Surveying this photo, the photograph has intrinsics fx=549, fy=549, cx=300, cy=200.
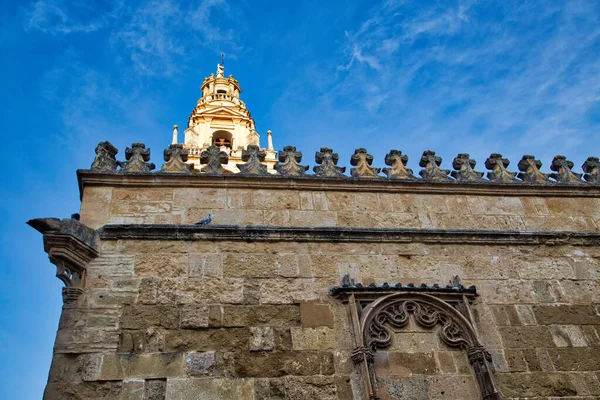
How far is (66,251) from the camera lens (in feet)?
18.4

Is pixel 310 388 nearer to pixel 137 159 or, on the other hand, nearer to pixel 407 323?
pixel 407 323

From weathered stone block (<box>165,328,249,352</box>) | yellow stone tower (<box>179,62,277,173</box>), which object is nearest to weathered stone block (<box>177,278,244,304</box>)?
weathered stone block (<box>165,328,249,352</box>)

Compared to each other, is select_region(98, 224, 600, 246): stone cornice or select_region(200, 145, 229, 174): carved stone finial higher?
select_region(200, 145, 229, 174): carved stone finial

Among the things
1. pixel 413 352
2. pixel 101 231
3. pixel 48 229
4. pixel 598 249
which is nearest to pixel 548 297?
pixel 598 249

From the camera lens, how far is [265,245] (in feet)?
20.5

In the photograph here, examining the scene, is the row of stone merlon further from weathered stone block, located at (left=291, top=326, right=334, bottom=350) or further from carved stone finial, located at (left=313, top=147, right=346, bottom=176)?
weathered stone block, located at (left=291, top=326, right=334, bottom=350)

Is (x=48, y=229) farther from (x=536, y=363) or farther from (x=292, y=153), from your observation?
(x=536, y=363)

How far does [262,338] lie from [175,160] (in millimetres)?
2715

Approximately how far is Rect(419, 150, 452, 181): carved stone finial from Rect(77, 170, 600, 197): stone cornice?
176mm

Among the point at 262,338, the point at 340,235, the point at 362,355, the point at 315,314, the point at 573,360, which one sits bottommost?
the point at 573,360

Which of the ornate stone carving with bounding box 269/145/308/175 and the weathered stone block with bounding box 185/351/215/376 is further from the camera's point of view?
the ornate stone carving with bounding box 269/145/308/175

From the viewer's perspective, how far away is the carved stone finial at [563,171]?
310 inches

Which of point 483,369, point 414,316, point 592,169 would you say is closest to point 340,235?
point 414,316

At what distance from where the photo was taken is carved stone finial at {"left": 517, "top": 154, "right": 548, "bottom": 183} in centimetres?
774
